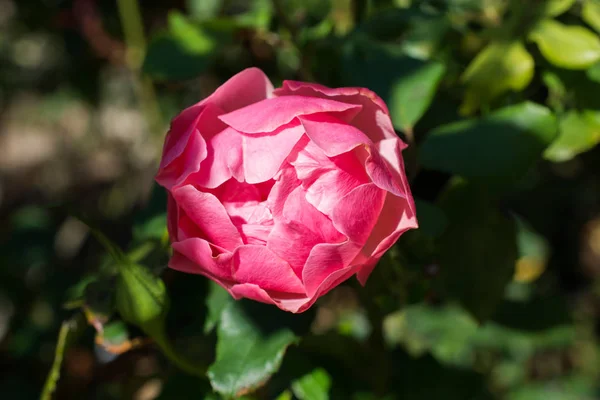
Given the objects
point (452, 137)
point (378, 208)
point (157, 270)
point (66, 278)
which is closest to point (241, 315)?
point (157, 270)

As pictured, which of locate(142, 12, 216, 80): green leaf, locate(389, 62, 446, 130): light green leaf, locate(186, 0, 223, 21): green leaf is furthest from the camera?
locate(186, 0, 223, 21): green leaf

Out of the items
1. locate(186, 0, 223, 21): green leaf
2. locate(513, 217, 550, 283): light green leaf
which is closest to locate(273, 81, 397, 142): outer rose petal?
locate(186, 0, 223, 21): green leaf

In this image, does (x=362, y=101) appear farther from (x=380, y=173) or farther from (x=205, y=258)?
(x=205, y=258)

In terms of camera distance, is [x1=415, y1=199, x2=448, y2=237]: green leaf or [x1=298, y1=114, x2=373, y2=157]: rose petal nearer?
[x1=298, y1=114, x2=373, y2=157]: rose petal

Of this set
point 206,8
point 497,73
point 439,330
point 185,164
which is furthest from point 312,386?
point 206,8

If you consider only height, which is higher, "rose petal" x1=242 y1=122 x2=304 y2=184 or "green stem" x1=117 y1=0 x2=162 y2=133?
"rose petal" x1=242 y1=122 x2=304 y2=184

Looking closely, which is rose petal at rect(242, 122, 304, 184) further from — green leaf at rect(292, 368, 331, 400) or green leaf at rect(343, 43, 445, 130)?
green leaf at rect(292, 368, 331, 400)
